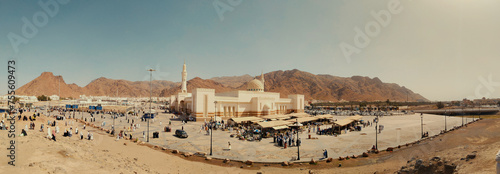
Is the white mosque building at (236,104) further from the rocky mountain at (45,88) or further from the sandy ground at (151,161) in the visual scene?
the rocky mountain at (45,88)

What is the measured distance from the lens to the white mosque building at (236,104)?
44.7 meters

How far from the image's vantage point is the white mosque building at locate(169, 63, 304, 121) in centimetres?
4466

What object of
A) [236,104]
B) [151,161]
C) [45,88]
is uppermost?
[45,88]

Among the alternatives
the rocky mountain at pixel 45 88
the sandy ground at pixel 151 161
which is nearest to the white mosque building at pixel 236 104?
the sandy ground at pixel 151 161

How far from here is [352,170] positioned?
15945 millimetres

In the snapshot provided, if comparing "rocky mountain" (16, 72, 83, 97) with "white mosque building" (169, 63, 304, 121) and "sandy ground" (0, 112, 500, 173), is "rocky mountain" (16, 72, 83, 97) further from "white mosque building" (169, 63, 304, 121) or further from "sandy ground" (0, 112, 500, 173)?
"sandy ground" (0, 112, 500, 173)

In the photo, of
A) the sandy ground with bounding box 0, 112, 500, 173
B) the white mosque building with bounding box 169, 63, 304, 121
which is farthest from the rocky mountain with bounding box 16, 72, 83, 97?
the sandy ground with bounding box 0, 112, 500, 173

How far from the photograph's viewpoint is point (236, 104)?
49344mm

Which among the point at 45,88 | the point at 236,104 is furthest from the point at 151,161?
the point at 45,88

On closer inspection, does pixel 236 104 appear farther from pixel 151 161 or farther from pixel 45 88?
pixel 45 88

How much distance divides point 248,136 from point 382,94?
20229 centimetres

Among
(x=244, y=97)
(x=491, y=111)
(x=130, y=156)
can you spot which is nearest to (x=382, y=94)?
(x=491, y=111)

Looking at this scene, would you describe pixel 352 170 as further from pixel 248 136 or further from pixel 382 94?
pixel 382 94

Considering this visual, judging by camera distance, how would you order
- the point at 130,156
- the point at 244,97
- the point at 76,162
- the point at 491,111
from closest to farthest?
the point at 76,162 → the point at 130,156 → the point at 244,97 → the point at 491,111
